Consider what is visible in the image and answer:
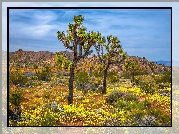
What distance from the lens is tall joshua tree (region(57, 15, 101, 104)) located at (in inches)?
252

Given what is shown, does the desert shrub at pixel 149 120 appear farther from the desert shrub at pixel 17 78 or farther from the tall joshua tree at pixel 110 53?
the desert shrub at pixel 17 78

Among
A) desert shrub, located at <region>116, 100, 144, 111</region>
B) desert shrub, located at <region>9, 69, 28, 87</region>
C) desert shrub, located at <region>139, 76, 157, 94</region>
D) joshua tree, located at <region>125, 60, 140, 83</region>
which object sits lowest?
desert shrub, located at <region>116, 100, 144, 111</region>

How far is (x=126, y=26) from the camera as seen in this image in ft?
21.1

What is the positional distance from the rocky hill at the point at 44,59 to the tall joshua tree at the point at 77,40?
0.10 meters

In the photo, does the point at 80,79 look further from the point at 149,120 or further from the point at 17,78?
the point at 149,120

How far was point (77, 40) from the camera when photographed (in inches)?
254

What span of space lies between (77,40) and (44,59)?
615mm

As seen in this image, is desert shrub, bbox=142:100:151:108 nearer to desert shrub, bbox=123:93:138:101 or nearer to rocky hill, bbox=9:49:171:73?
desert shrub, bbox=123:93:138:101

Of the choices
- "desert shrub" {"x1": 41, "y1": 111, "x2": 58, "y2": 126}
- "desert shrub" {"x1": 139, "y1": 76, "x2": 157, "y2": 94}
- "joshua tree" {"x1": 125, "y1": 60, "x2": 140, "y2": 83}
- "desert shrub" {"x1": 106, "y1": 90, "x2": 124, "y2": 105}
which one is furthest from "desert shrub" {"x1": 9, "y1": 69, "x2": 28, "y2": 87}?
"desert shrub" {"x1": 139, "y1": 76, "x2": 157, "y2": 94}

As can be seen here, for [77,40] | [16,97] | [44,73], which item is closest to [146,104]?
[77,40]

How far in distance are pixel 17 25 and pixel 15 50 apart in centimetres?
40

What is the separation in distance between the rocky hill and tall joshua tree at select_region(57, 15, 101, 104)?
0.33 ft

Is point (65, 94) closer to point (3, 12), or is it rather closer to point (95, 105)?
point (95, 105)

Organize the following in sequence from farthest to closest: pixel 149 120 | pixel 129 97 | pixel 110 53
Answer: pixel 110 53
pixel 129 97
pixel 149 120
